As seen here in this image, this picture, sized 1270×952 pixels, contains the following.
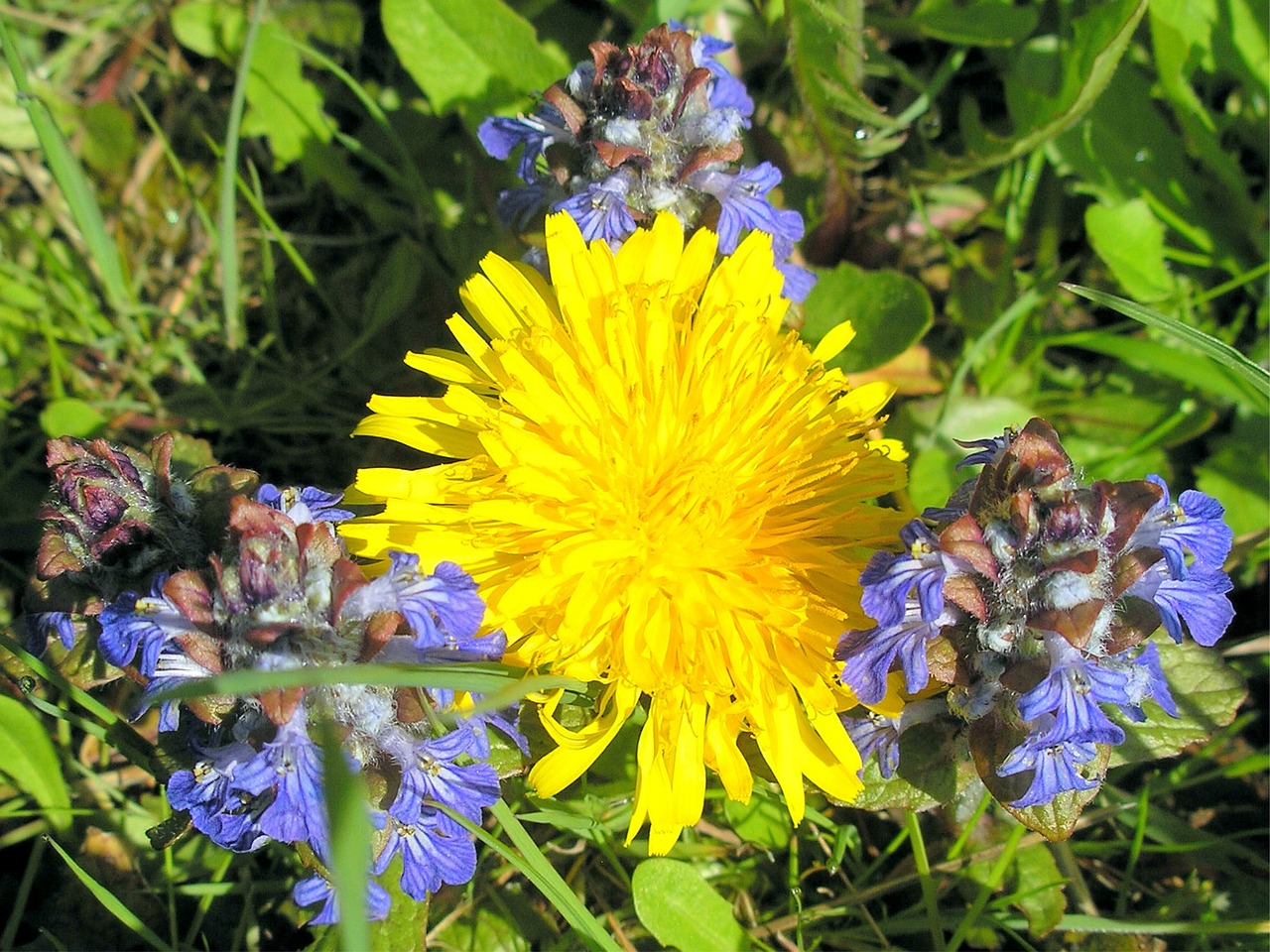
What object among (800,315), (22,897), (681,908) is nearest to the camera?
(681,908)

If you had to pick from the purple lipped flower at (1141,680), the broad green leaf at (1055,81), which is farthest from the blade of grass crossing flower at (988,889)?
the broad green leaf at (1055,81)

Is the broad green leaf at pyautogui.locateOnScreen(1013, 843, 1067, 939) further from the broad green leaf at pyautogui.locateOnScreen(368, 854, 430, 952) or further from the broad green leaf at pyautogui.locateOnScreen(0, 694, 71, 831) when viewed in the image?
the broad green leaf at pyautogui.locateOnScreen(0, 694, 71, 831)

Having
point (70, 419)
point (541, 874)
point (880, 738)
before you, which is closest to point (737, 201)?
point (880, 738)

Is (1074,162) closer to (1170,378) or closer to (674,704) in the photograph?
(1170,378)

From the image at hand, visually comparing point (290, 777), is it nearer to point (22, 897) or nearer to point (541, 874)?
point (541, 874)

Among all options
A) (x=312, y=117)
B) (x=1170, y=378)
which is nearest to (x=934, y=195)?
(x=1170, y=378)

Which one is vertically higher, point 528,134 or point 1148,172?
point 528,134

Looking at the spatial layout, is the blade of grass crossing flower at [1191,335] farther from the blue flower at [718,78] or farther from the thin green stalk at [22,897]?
the thin green stalk at [22,897]
